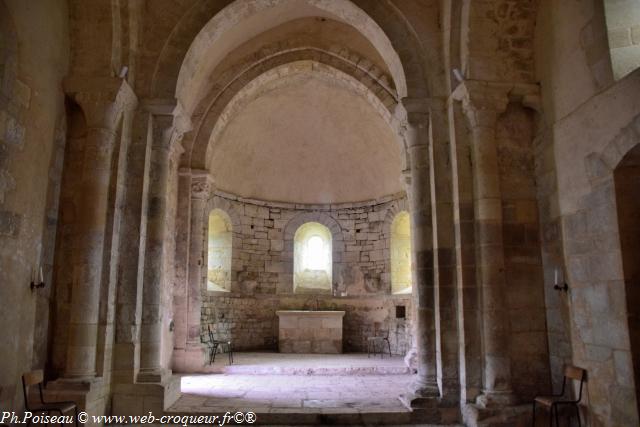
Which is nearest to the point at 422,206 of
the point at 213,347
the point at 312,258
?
the point at 213,347

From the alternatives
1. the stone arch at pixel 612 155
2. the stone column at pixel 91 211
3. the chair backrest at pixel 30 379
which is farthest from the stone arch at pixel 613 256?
the chair backrest at pixel 30 379

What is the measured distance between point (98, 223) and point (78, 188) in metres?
0.52

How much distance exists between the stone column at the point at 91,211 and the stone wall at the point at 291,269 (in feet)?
19.8

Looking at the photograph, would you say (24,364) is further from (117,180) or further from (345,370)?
(345,370)

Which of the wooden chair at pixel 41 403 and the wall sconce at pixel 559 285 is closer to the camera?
the wooden chair at pixel 41 403

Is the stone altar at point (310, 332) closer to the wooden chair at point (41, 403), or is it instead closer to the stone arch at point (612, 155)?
the wooden chair at point (41, 403)

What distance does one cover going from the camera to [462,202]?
6.27 metres

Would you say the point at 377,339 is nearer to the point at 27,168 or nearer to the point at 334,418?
the point at 334,418

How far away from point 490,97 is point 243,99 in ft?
18.2

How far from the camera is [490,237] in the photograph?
6.01 meters

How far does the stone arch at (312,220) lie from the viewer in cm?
1336

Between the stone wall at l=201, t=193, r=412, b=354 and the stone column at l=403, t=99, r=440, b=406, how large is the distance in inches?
224

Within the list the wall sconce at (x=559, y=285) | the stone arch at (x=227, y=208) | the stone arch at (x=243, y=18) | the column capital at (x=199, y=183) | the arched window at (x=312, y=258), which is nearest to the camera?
the wall sconce at (x=559, y=285)

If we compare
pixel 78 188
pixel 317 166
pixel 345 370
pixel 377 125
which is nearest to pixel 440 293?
pixel 345 370
